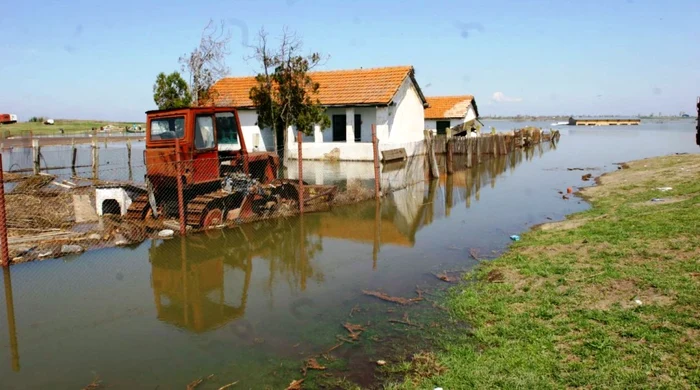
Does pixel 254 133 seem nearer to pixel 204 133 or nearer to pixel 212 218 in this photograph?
pixel 204 133

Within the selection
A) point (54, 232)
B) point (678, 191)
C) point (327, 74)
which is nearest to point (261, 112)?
point (327, 74)

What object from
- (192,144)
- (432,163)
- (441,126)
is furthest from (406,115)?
(192,144)

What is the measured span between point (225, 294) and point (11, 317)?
9.21 feet

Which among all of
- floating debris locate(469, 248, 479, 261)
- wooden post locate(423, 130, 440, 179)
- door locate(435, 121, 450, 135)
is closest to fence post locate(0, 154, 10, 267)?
floating debris locate(469, 248, 479, 261)

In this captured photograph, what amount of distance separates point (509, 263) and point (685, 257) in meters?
2.45

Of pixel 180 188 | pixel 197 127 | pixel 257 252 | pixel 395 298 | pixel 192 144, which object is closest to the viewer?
pixel 395 298

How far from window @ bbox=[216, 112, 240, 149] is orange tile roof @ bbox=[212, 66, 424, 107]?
17720mm

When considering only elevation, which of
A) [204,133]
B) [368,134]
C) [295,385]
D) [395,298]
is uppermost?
[368,134]

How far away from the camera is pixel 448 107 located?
144 ft

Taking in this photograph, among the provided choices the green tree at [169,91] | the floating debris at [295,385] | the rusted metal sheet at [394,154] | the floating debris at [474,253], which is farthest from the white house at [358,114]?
the floating debris at [295,385]

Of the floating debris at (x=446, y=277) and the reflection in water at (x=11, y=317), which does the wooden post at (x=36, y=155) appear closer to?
the reflection in water at (x=11, y=317)

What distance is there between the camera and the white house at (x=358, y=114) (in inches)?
1161

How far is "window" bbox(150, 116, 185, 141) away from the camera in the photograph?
36.4 ft

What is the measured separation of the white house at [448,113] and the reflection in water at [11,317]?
3657 centimetres
